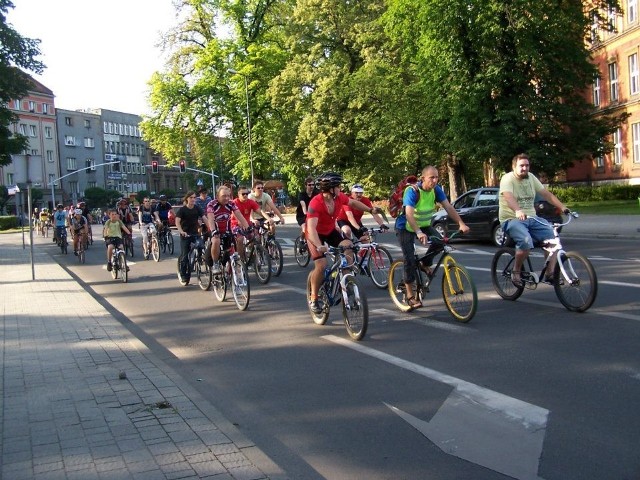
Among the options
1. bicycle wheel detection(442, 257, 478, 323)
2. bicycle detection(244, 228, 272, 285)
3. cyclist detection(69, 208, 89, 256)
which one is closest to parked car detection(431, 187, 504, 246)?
bicycle detection(244, 228, 272, 285)

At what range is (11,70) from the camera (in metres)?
36.9

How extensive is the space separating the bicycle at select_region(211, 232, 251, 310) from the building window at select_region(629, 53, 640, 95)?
3732 cm

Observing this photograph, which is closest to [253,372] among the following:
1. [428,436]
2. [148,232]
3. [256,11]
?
[428,436]

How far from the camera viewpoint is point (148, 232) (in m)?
21.6

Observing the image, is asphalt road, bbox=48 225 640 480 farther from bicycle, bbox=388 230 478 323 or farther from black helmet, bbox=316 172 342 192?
black helmet, bbox=316 172 342 192

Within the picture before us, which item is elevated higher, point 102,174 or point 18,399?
point 102,174

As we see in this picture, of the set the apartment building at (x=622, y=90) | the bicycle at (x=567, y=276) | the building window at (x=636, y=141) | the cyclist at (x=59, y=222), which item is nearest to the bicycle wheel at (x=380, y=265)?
the bicycle at (x=567, y=276)

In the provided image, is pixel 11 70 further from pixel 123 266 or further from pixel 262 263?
pixel 262 263

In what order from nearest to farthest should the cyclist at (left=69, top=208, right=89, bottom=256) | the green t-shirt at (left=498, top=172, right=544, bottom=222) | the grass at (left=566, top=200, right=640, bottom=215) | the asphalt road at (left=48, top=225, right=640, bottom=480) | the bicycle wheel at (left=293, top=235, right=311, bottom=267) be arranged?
the asphalt road at (left=48, top=225, right=640, bottom=480), the green t-shirt at (left=498, top=172, right=544, bottom=222), the bicycle wheel at (left=293, top=235, right=311, bottom=267), the cyclist at (left=69, top=208, right=89, bottom=256), the grass at (left=566, top=200, right=640, bottom=215)

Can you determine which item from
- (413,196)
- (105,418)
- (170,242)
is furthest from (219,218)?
(170,242)

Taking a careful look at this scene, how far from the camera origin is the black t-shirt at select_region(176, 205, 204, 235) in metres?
14.0

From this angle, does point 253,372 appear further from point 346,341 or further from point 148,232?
point 148,232

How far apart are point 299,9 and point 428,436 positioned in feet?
142

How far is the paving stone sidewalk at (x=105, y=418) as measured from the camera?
4062 mm
